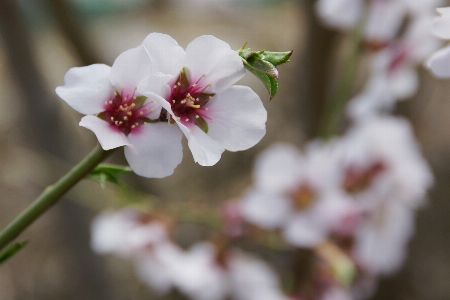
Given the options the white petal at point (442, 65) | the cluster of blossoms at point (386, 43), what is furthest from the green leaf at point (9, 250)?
the cluster of blossoms at point (386, 43)

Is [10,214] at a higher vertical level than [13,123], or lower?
lower

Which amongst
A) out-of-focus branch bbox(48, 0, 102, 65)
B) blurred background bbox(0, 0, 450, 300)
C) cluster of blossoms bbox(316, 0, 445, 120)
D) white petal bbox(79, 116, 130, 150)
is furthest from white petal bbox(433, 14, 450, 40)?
out-of-focus branch bbox(48, 0, 102, 65)

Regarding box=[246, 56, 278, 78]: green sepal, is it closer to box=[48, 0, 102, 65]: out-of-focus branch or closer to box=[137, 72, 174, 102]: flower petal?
box=[137, 72, 174, 102]: flower petal

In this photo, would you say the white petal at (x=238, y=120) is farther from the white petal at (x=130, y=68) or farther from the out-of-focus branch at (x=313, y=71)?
the out-of-focus branch at (x=313, y=71)

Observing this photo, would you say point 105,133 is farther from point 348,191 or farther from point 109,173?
point 348,191

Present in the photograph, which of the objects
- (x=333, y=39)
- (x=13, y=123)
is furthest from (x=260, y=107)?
(x=13, y=123)

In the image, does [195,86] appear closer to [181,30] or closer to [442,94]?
[442,94]
